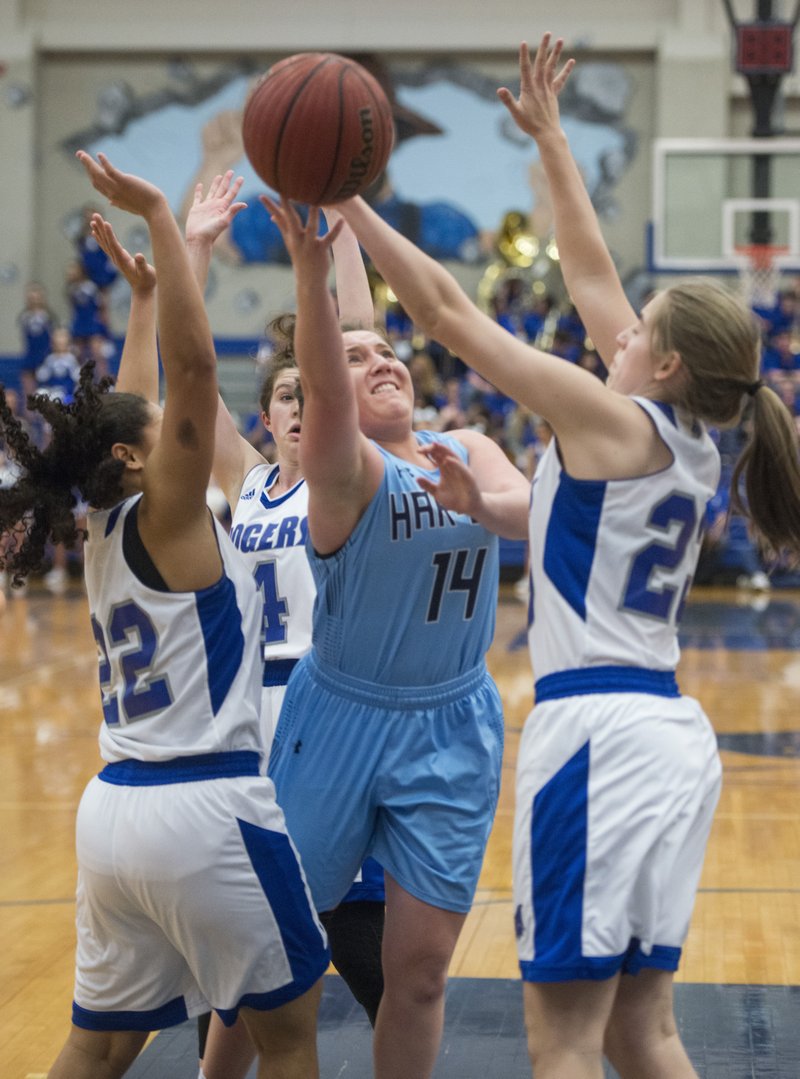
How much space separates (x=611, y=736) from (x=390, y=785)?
0.74 m

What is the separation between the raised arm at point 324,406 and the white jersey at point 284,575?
571 millimetres

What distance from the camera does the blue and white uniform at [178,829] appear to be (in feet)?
8.70

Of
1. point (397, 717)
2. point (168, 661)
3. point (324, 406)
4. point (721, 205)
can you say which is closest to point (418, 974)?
point (397, 717)

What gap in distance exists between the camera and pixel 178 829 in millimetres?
2643

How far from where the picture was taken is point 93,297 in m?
21.0

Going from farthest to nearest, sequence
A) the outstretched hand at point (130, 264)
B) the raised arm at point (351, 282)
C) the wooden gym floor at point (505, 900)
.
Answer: the wooden gym floor at point (505, 900) < the raised arm at point (351, 282) < the outstretched hand at point (130, 264)

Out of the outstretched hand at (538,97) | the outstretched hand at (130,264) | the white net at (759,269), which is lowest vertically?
the outstretched hand at (130,264)

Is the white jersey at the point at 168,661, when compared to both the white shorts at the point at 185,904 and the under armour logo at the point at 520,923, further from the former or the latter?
the under armour logo at the point at 520,923

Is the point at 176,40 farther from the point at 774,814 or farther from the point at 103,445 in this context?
the point at 103,445

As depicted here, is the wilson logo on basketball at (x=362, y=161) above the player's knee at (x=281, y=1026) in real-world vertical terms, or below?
above

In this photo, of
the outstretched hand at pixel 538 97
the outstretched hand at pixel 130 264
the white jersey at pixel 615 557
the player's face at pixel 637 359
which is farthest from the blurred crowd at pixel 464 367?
the white jersey at pixel 615 557

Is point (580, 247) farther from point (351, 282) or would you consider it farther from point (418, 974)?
point (418, 974)

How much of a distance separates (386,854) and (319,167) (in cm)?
143

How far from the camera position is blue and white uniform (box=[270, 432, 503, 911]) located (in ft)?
10.2
